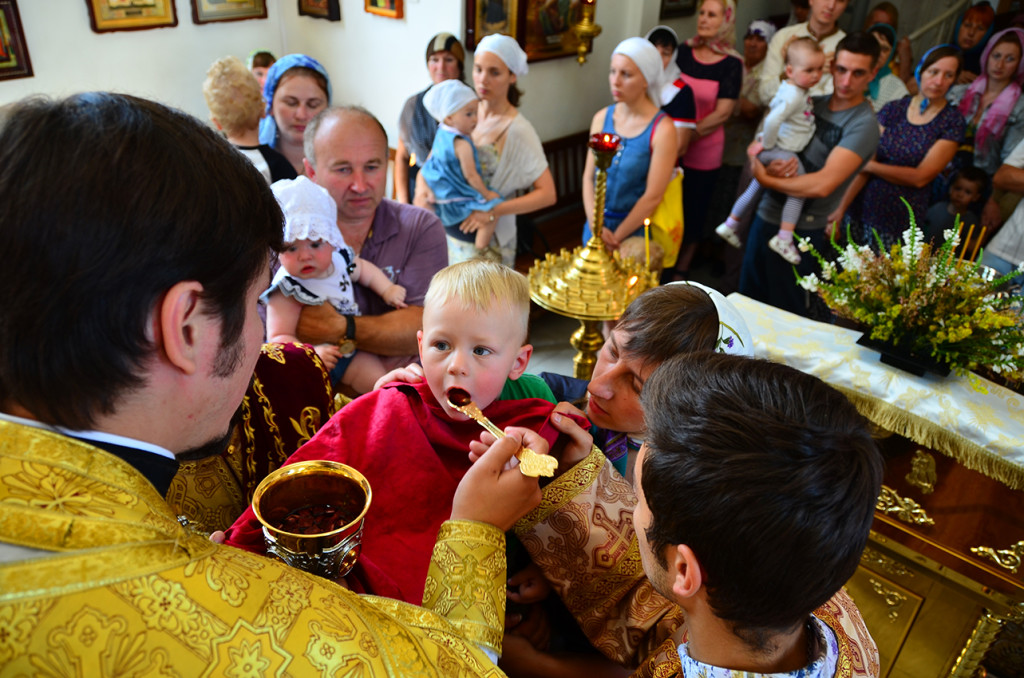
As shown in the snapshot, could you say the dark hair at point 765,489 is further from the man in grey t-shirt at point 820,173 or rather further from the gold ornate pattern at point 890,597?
the man in grey t-shirt at point 820,173

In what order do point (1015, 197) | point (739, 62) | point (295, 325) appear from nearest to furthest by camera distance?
1. point (295, 325)
2. point (1015, 197)
3. point (739, 62)

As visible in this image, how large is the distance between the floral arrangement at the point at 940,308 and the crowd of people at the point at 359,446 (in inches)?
39.3

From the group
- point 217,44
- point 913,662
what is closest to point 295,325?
point 913,662

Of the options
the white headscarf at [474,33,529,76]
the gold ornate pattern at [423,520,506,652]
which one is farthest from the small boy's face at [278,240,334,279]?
the white headscarf at [474,33,529,76]

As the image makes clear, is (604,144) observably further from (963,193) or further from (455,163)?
(963,193)

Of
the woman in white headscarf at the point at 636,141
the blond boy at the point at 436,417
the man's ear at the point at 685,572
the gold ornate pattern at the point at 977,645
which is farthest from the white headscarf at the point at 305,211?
the gold ornate pattern at the point at 977,645

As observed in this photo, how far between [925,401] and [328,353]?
218 cm

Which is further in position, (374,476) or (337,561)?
(374,476)

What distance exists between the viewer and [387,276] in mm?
2682

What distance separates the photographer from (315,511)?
3.66 ft

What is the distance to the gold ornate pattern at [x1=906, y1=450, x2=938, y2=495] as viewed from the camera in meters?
2.42

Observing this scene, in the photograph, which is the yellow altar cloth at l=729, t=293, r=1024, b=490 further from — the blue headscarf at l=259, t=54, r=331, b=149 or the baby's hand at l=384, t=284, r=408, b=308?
the blue headscarf at l=259, t=54, r=331, b=149

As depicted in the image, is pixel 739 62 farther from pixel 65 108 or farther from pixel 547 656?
pixel 65 108

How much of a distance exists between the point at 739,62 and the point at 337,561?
562cm
